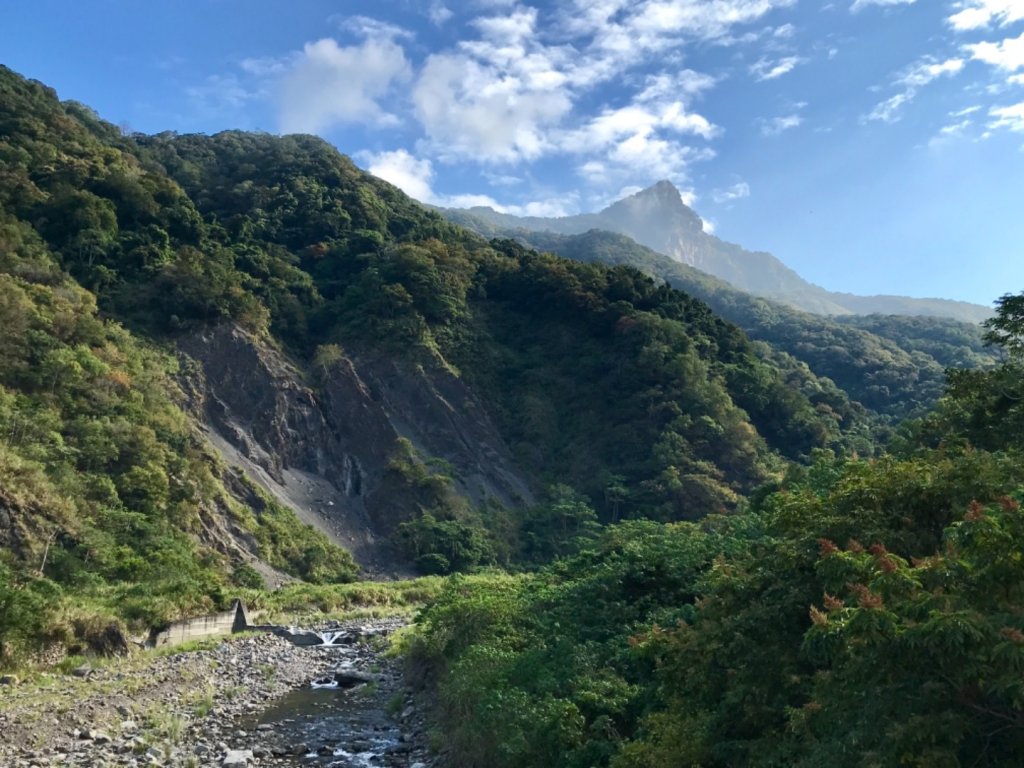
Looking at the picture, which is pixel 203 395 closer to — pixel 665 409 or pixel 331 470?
pixel 331 470

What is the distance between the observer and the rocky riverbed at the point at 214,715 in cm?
1308

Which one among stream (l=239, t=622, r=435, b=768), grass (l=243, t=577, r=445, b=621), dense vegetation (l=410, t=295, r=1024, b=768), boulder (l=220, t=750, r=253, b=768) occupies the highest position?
dense vegetation (l=410, t=295, r=1024, b=768)

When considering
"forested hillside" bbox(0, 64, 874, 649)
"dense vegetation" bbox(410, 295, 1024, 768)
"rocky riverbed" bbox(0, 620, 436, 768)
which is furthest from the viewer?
"forested hillside" bbox(0, 64, 874, 649)

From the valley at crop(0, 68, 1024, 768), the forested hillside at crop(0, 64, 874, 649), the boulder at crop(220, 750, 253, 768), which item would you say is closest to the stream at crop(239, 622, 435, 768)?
the valley at crop(0, 68, 1024, 768)

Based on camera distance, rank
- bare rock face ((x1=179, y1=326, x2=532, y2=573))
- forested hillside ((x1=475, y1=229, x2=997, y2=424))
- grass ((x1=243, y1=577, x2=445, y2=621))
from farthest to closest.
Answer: forested hillside ((x1=475, y1=229, x2=997, y2=424))
bare rock face ((x1=179, y1=326, x2=532, y2=573))
grass ((x1=243, y1=577, x2=445, y2=621))

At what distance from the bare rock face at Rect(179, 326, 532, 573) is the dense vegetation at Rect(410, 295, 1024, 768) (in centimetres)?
2698

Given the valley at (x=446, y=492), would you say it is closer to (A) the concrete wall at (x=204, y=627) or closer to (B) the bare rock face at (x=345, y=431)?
(B) the bare rock face at (x=345, y=431)

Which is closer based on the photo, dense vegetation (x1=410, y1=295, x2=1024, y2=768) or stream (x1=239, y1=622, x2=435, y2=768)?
dense vegetation (x1=410, y1=295, x2=1024, y2=768)

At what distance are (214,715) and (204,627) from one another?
29.3 ft

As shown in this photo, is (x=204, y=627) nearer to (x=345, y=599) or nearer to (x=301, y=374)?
(x=345, y=599)

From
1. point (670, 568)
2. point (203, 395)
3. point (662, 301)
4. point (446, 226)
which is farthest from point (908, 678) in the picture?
point (446, 226)

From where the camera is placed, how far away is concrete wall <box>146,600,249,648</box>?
71.6 feet

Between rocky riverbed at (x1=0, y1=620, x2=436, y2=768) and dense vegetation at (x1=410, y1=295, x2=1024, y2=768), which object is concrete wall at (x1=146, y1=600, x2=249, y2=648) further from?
dense vegetation at (x1=410, y1=295, x2=1024, y2=768)

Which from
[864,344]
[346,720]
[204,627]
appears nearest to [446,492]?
[204,627]
